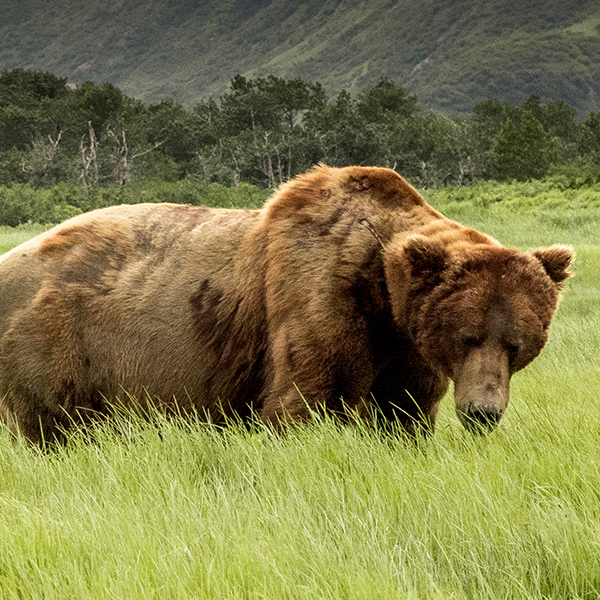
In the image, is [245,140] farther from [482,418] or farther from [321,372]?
[482,418]

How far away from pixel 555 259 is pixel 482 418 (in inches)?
33.7

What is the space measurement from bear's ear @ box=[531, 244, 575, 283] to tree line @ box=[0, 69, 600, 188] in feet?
142

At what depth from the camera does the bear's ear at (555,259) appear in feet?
11.1

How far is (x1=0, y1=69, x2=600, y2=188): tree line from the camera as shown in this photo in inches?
1939

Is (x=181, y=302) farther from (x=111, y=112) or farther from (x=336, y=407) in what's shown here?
(x=111, y=112)

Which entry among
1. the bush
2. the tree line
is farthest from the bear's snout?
the tree line

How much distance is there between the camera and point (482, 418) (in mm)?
2992

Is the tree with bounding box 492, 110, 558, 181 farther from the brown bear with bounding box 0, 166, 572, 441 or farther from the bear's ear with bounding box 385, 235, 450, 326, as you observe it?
the bear's ear with bounding box 385, 235, 450, 326

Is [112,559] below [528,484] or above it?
above

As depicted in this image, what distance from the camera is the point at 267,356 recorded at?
12.0ft

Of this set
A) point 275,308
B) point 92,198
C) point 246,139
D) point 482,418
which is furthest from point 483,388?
point 246,139

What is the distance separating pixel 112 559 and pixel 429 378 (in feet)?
6.15

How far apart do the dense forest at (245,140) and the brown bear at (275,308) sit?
4224 cm

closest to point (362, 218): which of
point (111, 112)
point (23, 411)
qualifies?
point (23, 411)
